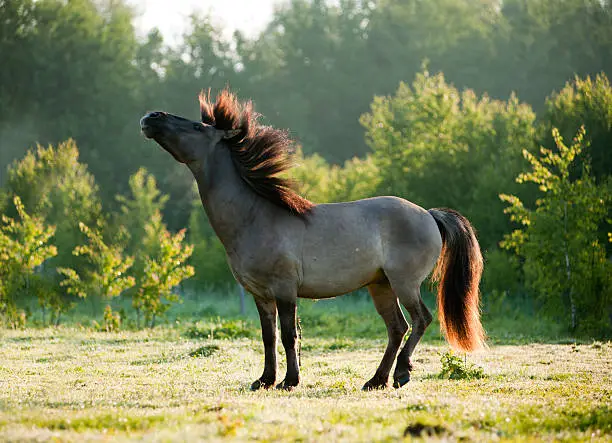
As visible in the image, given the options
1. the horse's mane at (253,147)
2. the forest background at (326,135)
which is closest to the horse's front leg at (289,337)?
the horse's mane at (253,147)

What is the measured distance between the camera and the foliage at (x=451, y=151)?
1164 inches

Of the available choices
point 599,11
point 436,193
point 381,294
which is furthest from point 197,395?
point 599,11

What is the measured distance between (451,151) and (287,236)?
85.2 ft

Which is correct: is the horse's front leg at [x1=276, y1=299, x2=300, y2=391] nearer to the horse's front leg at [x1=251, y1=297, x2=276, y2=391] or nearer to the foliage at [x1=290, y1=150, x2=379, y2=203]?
the horse's front leg at [x1=251, y1=297, x2=276, y2=391]

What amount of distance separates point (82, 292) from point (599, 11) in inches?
1594

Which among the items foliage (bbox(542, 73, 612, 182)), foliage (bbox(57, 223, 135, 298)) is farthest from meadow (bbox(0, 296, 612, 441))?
foliage (bbox(542, 73, 612, 182))

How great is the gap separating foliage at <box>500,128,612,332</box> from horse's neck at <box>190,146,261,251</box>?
39.4 feet

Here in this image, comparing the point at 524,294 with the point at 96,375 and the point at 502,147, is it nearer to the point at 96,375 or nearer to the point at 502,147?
the point at 502,147

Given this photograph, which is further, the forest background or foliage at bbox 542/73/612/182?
foliage at bbox 542/73/612/182

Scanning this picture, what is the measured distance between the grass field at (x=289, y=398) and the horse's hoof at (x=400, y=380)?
0.15m

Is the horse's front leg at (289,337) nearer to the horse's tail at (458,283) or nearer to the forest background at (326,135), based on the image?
the horse's tail at (458,283)

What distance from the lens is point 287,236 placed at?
885cm

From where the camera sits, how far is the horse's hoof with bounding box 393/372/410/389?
8.90m

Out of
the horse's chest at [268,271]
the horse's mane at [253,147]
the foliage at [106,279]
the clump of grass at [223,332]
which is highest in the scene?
the horse's mane at [253,147]
